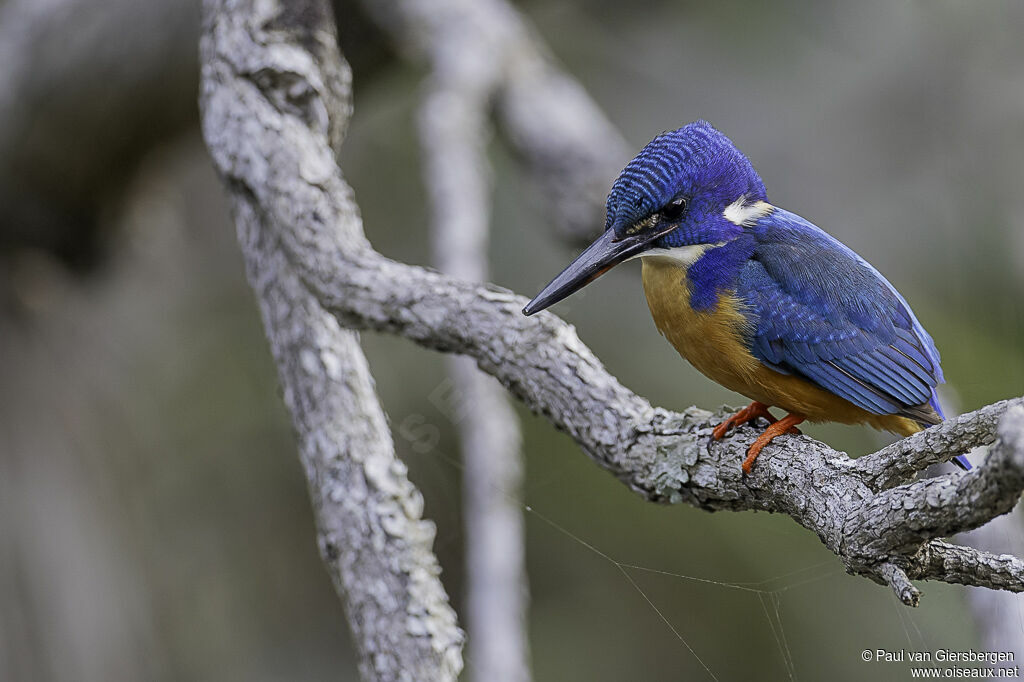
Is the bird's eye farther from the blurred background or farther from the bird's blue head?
the blurred background

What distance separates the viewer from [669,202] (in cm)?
162

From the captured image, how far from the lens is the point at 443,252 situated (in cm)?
223

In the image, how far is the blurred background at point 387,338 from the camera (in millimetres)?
3336

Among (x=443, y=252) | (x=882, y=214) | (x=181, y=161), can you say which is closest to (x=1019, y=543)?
(x=443, y=252)

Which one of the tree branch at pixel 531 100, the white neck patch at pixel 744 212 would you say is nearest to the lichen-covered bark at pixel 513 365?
the white neck patch at pixel 744 212

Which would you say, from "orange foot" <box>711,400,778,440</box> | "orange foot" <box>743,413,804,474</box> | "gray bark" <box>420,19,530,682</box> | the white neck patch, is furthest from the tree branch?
"orange foot" <box>743,413,804,474</box>

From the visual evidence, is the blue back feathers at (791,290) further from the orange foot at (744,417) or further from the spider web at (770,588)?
the spider web at (770,588)

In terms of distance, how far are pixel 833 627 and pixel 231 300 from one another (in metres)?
2.95

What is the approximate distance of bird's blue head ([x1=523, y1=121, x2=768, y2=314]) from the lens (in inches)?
62.4

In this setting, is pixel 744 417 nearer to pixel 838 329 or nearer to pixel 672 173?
pixel 838 329

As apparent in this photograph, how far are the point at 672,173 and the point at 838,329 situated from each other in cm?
39

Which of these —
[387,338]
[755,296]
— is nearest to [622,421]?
[755,296]

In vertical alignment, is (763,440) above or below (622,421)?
below

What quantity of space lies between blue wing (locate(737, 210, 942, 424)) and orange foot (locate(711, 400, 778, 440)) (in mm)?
83
